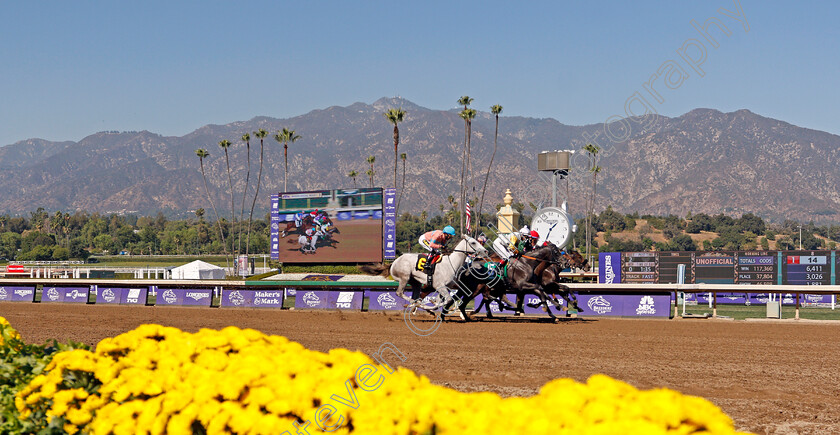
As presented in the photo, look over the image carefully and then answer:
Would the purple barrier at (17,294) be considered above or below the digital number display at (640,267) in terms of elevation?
below

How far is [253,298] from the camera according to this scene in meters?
27.1

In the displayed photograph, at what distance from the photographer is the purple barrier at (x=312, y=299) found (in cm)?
2605

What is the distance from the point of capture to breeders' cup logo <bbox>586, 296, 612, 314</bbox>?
2272 centimetres

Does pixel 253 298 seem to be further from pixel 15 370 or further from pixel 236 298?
pixel 15 370

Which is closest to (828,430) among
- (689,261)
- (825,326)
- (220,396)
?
(220,396)

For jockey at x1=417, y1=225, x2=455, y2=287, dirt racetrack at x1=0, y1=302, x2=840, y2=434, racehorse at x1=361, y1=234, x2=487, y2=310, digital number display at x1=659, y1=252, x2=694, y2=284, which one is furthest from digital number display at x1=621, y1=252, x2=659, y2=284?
jockey at x1=417, y1=225, x2=455, y2=287

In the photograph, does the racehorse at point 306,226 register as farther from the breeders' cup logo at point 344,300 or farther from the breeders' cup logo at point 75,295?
the breeders' cup logo at point 344,300

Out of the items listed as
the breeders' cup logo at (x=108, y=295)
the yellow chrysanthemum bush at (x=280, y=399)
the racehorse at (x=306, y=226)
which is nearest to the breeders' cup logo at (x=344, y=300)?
the breeders' cup logo at (x=108, y=295)

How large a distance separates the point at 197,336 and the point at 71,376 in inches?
31.5

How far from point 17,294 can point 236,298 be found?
36.3ft

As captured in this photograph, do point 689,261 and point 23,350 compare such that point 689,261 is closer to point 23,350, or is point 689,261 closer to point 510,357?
point 510,357

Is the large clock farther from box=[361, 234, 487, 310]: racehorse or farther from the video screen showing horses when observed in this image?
the video screen showing horses

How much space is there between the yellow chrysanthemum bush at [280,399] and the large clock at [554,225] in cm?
2068

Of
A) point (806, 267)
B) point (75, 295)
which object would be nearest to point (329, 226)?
point (75, 295)
